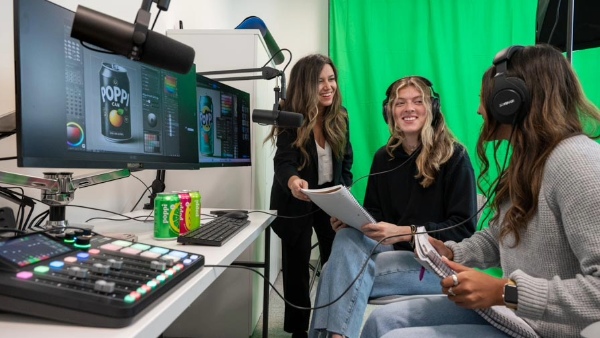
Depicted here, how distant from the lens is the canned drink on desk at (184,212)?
93 centimetres

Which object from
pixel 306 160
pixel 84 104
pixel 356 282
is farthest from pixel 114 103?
pixel 306 160

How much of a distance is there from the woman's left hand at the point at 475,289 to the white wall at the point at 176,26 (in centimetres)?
81

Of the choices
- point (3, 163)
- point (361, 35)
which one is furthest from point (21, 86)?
point (361, 35)

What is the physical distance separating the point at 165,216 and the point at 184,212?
0.06 meters

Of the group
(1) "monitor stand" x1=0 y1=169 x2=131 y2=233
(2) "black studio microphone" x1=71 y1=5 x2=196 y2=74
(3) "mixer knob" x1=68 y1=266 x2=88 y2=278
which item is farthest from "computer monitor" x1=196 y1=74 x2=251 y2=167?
(3) "mixer knob" x1=68 y1=266 x2=88 y2=278

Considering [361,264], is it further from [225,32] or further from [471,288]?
[225,32]

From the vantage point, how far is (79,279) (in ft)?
1.51

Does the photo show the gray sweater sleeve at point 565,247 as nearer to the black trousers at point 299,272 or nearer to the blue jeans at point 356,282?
the blue jeans at point 356,282

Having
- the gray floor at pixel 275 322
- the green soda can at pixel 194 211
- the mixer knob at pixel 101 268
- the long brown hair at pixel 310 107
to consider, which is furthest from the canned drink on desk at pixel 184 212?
the gray floor at pixel 275 322

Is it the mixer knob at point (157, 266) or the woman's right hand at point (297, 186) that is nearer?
the mixer knob at point (157, 266)

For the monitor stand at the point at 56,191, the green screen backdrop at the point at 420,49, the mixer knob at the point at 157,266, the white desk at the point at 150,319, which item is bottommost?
the white desk at the point at 150,319

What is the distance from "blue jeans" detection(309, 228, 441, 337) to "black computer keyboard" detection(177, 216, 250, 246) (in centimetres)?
31

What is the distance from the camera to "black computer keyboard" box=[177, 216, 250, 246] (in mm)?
851

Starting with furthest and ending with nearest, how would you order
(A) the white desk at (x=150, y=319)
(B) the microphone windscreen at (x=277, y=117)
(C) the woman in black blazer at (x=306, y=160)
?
(C) the woman in black blazer at (x=306, y=160) < (B) the microphone windscreen at (x=277, y=117) < (A) the white desk at (x=150, y=319)
